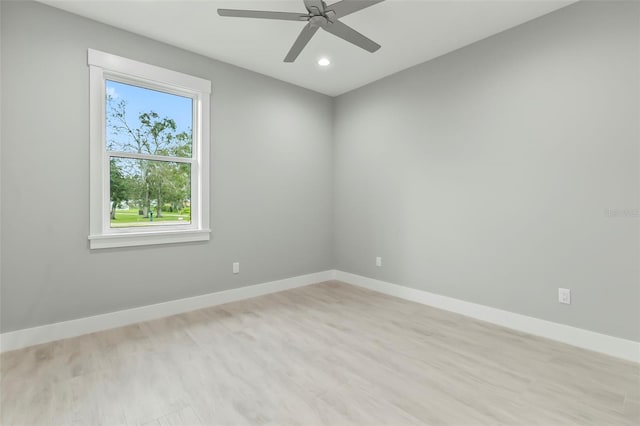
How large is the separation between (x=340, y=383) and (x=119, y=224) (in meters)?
2.48

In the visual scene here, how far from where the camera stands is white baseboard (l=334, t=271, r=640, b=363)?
227 cm

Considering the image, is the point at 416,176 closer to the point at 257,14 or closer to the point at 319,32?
the point at 319,32

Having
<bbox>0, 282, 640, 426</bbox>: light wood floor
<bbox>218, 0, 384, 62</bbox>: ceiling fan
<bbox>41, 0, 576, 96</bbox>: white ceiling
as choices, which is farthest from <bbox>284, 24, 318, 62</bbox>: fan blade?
<bbox>0, 282, 640, 426</bbox>: light wood floor

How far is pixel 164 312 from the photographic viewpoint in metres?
3.08

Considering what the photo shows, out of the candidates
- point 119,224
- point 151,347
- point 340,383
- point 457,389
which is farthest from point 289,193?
point 457,389

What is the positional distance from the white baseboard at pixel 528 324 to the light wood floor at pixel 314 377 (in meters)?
0.11

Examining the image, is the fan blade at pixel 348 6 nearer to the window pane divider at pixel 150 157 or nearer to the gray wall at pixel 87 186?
the gray wall at pixel 87 186

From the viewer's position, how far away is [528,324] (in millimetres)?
2717

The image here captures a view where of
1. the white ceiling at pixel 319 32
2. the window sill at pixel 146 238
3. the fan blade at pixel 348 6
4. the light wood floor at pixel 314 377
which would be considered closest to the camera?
the light wood floor at pixel 314 377

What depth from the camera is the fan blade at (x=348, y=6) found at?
77.1 inches

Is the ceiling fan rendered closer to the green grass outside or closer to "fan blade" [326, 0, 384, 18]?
"fan blade" [326, 0, 384, 18]

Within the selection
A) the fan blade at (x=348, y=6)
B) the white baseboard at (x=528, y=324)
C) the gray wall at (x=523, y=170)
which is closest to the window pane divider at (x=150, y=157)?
the fan blade at (x=348, y=6)

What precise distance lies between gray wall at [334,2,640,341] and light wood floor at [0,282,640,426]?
52cm

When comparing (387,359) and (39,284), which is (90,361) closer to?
(39,284)
